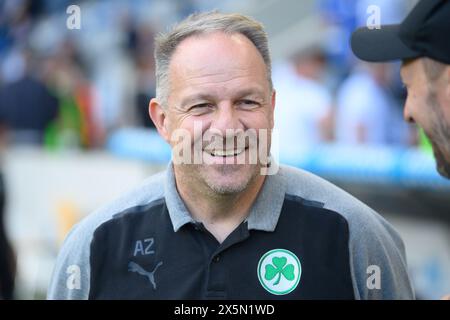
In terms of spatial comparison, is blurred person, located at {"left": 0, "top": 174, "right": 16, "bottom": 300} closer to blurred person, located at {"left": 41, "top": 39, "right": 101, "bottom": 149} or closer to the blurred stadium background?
the blurred stadium background

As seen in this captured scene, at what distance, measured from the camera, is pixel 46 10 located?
17.7 meters

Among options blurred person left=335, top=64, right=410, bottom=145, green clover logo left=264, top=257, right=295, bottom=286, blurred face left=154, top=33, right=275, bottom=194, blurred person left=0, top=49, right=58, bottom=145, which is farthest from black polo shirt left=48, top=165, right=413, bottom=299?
blurred person left=0, top=49, right=58, bottom=145

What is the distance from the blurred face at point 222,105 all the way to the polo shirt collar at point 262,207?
0.26ft

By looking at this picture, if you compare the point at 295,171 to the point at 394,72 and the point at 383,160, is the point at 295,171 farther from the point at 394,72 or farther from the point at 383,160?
the point at 394,72

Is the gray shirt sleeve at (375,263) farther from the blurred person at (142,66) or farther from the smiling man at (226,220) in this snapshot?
the blurred person at (142,66)

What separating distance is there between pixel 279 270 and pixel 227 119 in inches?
17.6

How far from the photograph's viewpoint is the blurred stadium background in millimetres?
6734

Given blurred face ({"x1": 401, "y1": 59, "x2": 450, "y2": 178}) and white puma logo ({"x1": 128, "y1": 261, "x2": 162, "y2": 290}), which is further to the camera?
white puma logo ({"x1": 128, "y1": 261, "x2": 162, "y2": 290})

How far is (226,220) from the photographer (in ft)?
9.31

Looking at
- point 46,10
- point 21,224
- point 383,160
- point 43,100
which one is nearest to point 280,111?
point 383,160

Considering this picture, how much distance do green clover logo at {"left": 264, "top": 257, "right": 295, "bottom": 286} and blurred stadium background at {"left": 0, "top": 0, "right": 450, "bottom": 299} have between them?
973 millimetres

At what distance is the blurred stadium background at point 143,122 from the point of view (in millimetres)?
6734

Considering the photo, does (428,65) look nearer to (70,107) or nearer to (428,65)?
(428,65)

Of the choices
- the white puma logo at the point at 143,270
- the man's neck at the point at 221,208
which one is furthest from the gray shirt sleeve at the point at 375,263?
the white puma logo at the point at 143,270
